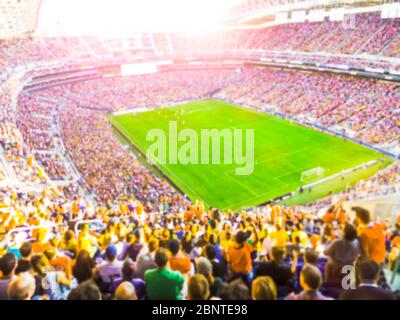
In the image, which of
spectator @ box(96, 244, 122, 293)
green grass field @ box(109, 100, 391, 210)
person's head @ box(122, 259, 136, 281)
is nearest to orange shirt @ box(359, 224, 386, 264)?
person's head @ box(122, 259, 136, 281)

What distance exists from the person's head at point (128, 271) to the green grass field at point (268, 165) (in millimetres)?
18947

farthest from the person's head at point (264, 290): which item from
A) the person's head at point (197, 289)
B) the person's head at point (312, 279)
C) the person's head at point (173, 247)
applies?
the person's head at point (173, 247)

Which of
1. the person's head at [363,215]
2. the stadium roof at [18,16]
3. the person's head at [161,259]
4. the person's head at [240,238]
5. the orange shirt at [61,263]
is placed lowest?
the orange shirt at [61,263]

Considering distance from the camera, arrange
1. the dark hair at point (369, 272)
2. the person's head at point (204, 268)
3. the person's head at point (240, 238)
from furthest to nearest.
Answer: the person's head at point (240, 238), the person's head at point (204, 268), the dark hair at point (369, 272)

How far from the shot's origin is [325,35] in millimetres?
50469

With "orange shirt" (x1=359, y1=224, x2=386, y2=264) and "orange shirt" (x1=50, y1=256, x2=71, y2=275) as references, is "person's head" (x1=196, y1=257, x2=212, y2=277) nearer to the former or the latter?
"orange shirt" (x1=50, y1=256, x2=71, y2=275)

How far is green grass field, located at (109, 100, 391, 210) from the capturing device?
84.2ft

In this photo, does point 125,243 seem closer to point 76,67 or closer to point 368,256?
point 368,256

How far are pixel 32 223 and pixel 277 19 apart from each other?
2521 inches

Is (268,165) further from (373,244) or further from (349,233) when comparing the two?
(349,233)

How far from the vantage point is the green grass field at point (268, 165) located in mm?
25656

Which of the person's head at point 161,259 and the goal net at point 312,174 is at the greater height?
the goal net at point 312,174

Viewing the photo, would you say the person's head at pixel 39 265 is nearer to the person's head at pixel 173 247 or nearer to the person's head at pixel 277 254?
the person's head at pixel 173 247

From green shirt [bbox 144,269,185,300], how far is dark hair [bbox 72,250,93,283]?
1.44 metres
